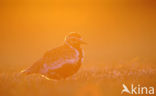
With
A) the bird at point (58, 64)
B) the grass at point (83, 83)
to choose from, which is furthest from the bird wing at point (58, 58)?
the grass at point (83, 83)

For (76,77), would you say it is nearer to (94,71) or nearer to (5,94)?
(94,71)

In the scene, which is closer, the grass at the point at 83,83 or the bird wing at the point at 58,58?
the grass at the point at 83,83

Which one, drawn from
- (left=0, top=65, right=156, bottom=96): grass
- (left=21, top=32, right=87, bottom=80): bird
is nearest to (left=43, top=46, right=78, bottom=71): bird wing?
(left=21, top=32, right=87, bottom=80): bird

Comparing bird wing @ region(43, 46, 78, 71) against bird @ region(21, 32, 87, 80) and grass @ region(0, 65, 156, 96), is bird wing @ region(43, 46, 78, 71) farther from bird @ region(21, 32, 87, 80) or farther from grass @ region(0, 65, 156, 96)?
grass @ region(0, 65, 156, 96)

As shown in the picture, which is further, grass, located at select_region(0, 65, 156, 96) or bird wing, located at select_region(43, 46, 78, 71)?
bird wing, located at select_region(43, 46, 78, 71)

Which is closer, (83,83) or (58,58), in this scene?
(58,58)

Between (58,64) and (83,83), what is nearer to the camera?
(58,64)

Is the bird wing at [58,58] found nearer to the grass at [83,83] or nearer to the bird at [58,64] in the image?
the bird at [58,64]

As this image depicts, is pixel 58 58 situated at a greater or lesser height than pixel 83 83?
greater

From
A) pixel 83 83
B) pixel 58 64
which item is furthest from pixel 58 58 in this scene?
pixel 83 83

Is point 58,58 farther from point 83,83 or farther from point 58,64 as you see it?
point 83,83
